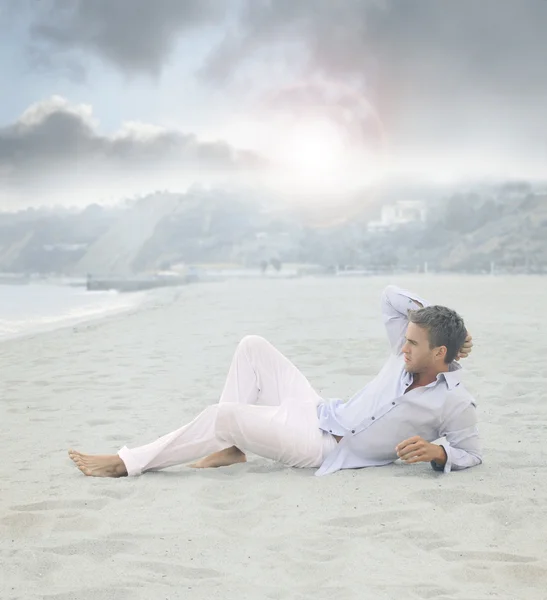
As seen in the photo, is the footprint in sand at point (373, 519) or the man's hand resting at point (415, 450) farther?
the man's hand resting at point (415, 450)

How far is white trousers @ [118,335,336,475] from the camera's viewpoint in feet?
6.43

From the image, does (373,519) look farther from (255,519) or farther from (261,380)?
(261,380)

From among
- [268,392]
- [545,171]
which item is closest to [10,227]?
[545,171]

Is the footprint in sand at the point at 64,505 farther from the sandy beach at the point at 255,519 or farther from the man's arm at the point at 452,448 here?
the man's arm at the point at 452,448

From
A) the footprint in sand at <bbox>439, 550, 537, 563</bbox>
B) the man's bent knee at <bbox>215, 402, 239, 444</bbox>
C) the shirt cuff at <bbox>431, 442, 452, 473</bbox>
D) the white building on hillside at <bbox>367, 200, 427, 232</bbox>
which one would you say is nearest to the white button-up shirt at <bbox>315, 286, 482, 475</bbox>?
the shirt cuff at <bbox>431, 442, 452, 473</bbox>

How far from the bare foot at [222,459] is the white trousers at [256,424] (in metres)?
0.06

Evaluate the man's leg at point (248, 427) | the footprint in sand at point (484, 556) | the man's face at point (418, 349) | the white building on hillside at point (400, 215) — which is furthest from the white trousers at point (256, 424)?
the white building on hillside at point (400, 215)

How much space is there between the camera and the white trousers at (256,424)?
1.96m

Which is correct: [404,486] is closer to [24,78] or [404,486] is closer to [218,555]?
[218,555]

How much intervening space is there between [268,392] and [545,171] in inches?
807

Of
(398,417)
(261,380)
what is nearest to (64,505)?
(261,380)

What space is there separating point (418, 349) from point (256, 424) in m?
0.43

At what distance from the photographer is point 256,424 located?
1953 millimetres

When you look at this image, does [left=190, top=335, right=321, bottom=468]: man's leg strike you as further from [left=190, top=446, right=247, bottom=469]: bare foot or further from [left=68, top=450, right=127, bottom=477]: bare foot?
[left=68, top=450, right=127, bottom=477]: bare foot
